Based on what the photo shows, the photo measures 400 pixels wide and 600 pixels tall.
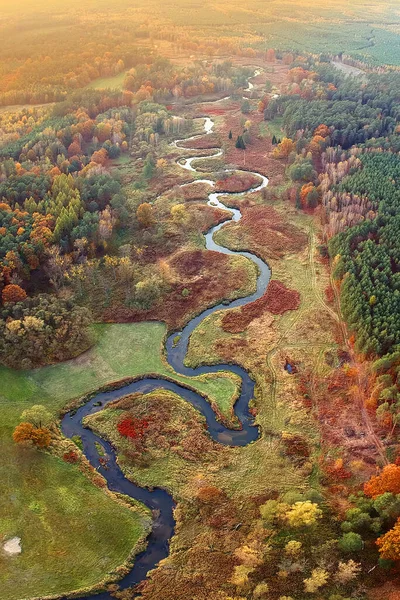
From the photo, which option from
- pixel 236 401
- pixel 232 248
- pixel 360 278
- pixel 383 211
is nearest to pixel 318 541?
pixel 236 401

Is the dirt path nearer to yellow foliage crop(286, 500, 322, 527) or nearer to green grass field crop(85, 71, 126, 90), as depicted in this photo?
yellow foliage crop(286, 500, 322, 527)

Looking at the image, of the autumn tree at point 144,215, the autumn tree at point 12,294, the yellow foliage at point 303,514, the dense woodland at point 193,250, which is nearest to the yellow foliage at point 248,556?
the dense woodland at point 193,250

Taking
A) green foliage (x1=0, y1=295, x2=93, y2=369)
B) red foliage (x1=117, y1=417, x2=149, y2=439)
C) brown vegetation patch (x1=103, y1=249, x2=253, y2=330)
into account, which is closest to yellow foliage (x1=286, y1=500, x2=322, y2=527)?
red foliage (x1=117, y1=417, x2=149, y2=439)

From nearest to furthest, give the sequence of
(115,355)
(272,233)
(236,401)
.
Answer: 1. (236,401)
2. (115,355)
3. (272,233)

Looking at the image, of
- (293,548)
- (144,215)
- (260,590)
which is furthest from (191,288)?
(260,590)

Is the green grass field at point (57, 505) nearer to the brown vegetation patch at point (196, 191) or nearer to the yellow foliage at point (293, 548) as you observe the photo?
the yellow foliage at point (293, 548)

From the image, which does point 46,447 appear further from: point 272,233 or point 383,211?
point 383,211

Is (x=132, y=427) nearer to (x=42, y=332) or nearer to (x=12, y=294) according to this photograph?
(x=42, y=332)
